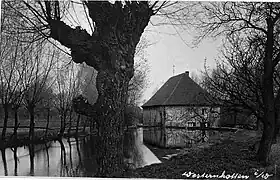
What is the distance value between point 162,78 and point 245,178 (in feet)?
2.86

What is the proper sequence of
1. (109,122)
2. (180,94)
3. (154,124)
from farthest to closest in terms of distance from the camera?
(180,94) < (154,124) < (109,122)

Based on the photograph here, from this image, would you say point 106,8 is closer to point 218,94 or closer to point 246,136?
point 218,94

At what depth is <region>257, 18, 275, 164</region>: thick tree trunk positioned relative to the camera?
2080 millimetres

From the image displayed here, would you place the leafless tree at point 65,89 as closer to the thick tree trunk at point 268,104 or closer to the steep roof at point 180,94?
the steep roof at point 180,94

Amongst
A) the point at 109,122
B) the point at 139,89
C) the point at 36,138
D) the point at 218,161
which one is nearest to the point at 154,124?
the point at 139,89

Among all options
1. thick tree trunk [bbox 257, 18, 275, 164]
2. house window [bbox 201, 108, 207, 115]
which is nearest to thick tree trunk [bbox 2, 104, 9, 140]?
house window [bbox 201, 108, 207, 115]

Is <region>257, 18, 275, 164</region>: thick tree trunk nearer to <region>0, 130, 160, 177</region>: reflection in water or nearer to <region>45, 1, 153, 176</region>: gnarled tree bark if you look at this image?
<region>0, 130, 160, 177</region>: reflection in water

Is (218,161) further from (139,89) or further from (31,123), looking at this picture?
(31,123)

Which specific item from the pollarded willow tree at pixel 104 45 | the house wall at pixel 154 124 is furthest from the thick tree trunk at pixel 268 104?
the pollarded willow tree at pixel 104 45

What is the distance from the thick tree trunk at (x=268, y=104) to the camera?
81.9 inches

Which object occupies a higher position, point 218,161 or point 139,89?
point 139,89

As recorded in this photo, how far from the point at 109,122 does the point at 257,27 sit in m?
1.29

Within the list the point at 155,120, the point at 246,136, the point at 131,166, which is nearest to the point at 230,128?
the point at 246,136

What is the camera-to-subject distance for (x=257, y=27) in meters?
2.09
